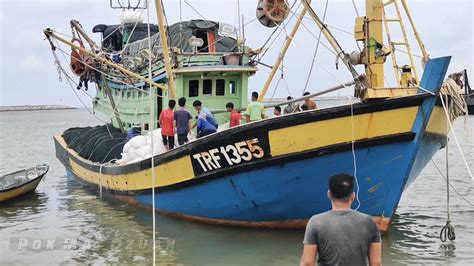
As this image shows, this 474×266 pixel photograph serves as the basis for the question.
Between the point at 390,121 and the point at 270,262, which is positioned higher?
the point at 390,121

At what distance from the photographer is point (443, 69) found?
8.09 m

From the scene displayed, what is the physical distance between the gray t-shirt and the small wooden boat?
38.8 ft

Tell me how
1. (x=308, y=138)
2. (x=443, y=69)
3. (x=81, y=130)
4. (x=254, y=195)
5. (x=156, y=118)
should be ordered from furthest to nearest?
(x=81, y=130) → (x=156, y=118) → (x=254, y=195) → (x=308, y=138) → (x=443, y=69)

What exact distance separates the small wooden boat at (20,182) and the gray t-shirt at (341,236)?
1183 centimetres

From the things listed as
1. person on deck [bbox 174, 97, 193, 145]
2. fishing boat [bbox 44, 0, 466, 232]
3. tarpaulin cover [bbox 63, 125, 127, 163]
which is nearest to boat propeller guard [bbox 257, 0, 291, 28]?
fishing boat [bbox 44, 0, 466, 232]

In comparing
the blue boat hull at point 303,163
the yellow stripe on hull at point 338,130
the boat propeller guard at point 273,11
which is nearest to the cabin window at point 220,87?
the boat propeller guard at point 273,11

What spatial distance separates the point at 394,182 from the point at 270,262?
2.24 meters

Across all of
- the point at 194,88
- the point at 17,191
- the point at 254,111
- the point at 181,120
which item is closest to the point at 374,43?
the point at 254,111

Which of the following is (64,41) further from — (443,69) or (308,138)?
(443,69)

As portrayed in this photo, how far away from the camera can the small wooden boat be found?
565 inches

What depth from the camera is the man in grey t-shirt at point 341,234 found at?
3936mm

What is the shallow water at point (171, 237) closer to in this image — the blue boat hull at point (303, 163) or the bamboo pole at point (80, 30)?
the blue boat hull at point (303, 163)

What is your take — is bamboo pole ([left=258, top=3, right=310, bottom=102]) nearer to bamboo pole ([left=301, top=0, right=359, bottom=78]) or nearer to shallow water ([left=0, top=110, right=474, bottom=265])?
bamboo pole ([left=301, top=0, right=359, bottom=78])

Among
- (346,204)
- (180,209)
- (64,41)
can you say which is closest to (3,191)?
(64,41)
